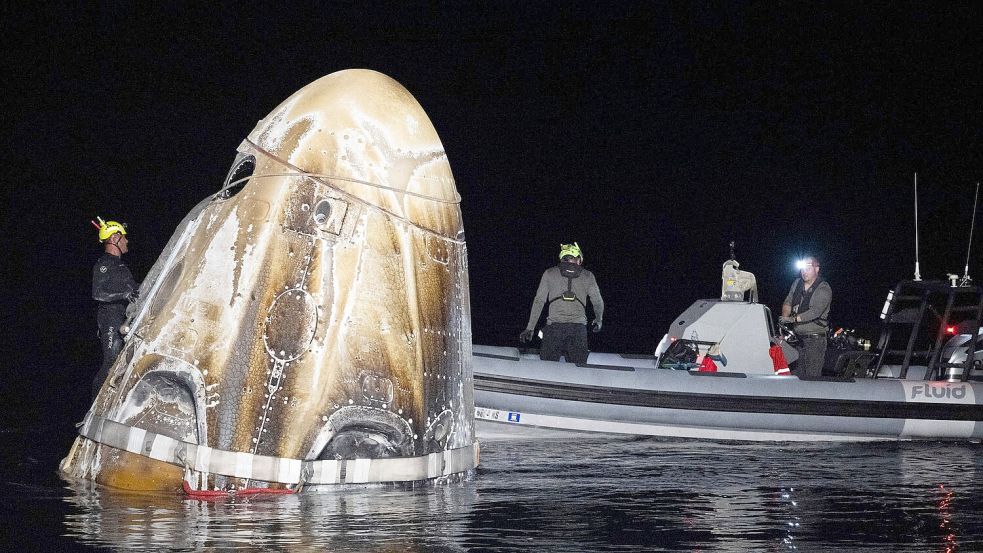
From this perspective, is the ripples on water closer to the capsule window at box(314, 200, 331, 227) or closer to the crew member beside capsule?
the crew member beside capsule

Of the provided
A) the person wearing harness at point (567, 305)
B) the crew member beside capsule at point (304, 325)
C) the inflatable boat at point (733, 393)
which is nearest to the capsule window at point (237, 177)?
the crew member beside capsule at point (304, 325)

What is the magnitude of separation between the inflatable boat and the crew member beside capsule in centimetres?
467

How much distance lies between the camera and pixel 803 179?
59.3 meters

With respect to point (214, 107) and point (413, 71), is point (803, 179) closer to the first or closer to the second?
point (413, 71)

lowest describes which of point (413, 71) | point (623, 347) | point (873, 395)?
point (873, 395)

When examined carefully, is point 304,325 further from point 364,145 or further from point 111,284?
point 111,284

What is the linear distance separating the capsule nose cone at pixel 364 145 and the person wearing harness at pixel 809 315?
6312 millimetres

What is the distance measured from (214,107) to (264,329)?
45.9 m

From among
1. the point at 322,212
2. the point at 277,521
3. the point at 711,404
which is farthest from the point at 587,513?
the point at 711,404

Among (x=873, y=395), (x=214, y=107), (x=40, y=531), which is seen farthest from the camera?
(x=214, y=107)

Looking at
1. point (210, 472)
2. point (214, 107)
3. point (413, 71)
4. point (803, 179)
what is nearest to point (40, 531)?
point (210, 472)

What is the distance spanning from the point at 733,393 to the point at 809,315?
117 cm

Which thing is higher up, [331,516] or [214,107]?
[214,107]

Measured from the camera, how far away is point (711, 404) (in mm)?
10664
